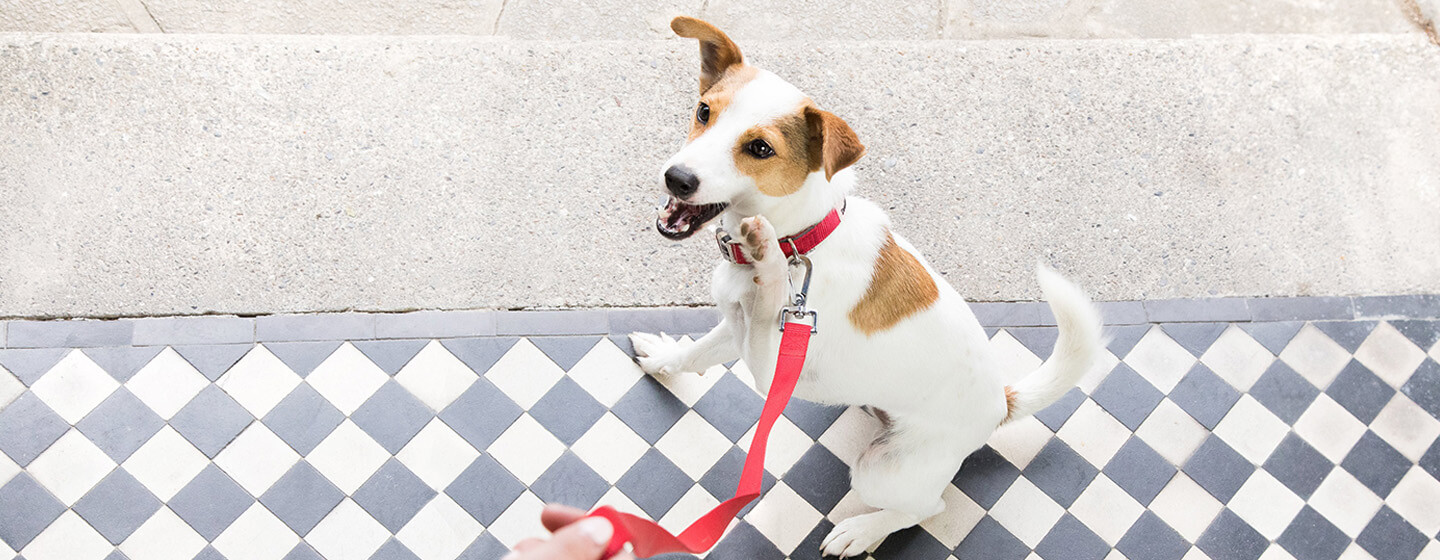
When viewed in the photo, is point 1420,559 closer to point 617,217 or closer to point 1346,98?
point 1346,98

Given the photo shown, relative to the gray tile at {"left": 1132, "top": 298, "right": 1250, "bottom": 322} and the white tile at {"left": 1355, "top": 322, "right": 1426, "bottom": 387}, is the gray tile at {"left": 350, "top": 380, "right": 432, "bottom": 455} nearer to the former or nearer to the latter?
the gray tile at {"left": 1132, "top": 298, "right": 1250, "bottom": 322}

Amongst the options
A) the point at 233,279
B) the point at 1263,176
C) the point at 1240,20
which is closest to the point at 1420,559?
the point at 1263,176

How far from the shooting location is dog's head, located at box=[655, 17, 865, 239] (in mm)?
1857

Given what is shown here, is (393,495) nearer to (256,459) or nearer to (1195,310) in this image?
(256,459)

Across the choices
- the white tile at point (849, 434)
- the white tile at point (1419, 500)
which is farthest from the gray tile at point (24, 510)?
the white tile at point (1419, 500)

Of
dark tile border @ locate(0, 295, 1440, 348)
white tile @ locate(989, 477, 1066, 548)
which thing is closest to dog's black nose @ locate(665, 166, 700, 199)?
dark tile border @ locate(0, 295, 1440, 348)

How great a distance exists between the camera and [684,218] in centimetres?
202

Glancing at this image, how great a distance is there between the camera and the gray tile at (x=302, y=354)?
2949 mm

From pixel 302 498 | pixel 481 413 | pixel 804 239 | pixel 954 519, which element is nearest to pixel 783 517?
pixel 954 519

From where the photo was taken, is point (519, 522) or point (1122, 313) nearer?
point (519, 522)

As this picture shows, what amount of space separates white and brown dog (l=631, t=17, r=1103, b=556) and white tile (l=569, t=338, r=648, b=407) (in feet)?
1.78

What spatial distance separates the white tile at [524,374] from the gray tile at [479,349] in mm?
18

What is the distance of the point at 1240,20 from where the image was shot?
3.75 m

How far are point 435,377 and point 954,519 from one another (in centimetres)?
167
